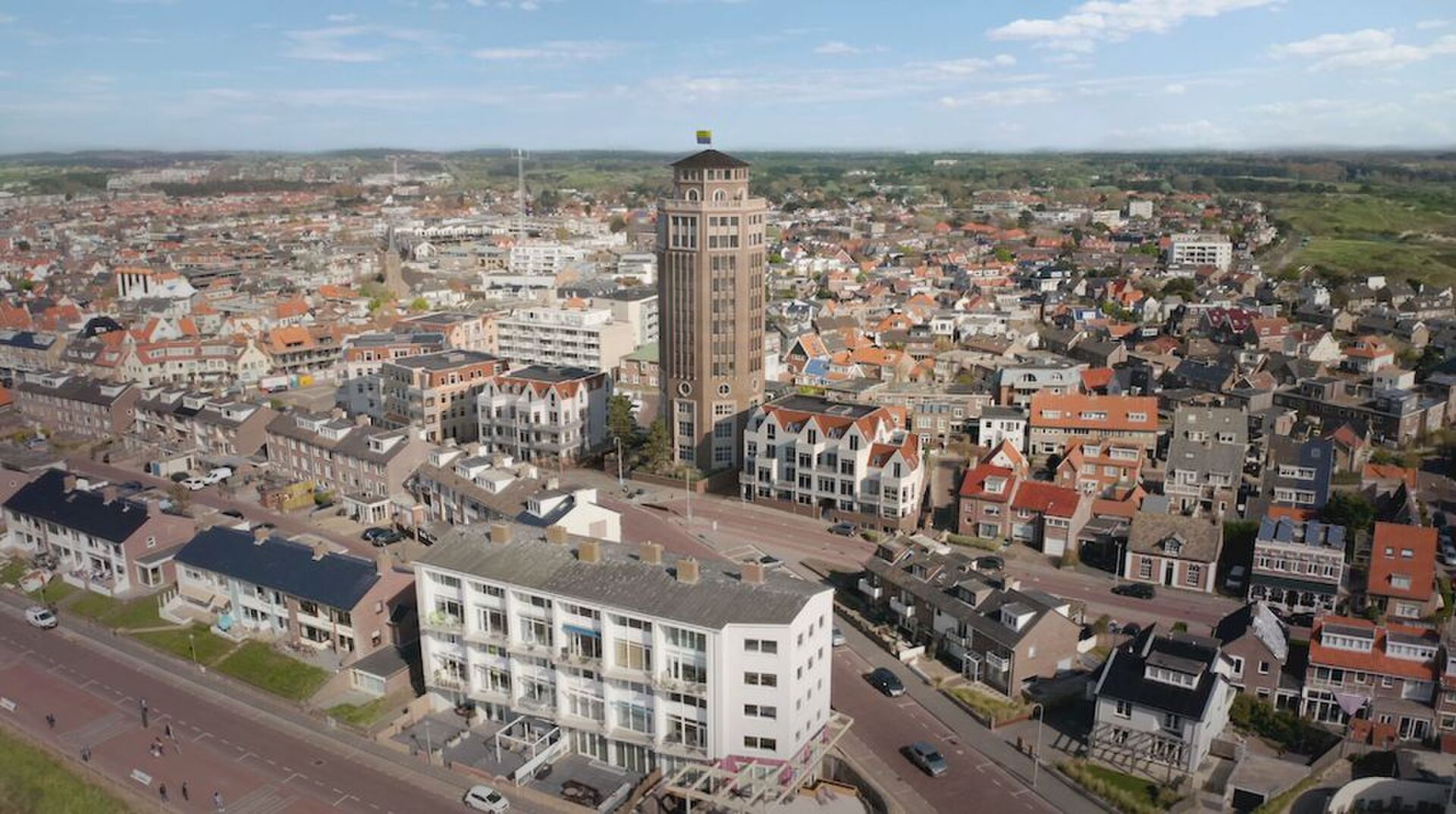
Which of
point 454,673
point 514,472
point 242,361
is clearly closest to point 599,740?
point 454,673

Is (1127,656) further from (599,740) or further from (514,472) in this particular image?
(514,472)

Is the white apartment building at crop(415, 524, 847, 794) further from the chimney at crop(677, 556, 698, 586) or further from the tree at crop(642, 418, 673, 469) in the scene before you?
the tree at crop(642, 418, 673, 469)

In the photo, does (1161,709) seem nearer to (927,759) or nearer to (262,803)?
(927,759)

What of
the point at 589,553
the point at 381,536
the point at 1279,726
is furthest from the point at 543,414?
the point at 1279,726

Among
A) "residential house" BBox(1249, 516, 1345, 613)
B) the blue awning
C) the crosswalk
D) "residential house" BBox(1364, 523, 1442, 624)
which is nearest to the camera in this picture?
the crosswalk

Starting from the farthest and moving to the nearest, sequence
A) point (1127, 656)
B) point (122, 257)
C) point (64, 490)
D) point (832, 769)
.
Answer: point (122, 257), point (64, 490), point (1127, 656), point (832, 769)

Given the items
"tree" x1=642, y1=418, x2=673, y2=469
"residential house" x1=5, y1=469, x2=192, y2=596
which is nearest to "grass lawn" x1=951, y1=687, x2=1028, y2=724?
"tree" x1=642, y1=418, x2=673, y2=469
